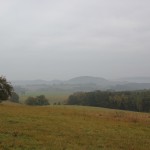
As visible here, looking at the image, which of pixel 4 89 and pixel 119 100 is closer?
pixel 4 89

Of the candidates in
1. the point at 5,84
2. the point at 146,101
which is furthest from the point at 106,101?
the point at 5,84

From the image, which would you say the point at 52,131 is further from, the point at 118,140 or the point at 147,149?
the point at 147,149

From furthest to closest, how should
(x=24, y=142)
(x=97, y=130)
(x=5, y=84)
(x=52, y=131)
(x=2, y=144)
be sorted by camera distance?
(x=5, y=84) < (x=97, y=130) < (x=52, y=131) < (x=24, y=142) < (x=2, y=144)

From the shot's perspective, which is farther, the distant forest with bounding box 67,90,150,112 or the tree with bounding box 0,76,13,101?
the distant forest with bounding box 67,90,150,112

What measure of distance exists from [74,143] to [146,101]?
318 feet

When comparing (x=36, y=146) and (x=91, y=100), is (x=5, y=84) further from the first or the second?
(x=91, y=100)

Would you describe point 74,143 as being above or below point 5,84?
below

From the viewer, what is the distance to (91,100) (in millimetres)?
129250

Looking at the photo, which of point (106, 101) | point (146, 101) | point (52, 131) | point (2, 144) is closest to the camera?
point (2, 144)

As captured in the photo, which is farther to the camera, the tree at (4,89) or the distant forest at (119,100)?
the distant forest at (119,100)

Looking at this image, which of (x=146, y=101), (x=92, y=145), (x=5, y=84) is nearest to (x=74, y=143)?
(x=92, y=145)

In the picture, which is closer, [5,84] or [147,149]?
[147,149]

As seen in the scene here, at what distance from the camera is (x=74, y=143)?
57.6 feet

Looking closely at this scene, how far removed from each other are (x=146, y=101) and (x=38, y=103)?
42.7m
